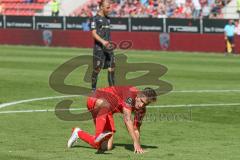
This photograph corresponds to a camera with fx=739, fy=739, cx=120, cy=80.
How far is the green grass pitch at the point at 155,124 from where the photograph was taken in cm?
1140

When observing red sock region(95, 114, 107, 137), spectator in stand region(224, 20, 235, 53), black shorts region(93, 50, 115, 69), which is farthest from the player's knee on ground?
spectator in stand region(224, 20, 235, 53)

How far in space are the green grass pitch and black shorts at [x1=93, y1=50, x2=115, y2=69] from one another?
1.05 m

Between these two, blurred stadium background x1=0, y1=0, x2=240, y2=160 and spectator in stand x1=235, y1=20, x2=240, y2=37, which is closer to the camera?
blurred stadium background x1=0, y1=0, x2=240, y2=160

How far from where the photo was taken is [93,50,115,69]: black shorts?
1908cm

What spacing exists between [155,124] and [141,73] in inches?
471

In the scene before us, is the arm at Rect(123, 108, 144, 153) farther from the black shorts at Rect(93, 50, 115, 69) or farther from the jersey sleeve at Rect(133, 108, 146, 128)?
the black shorts at Rect(93, 50, 115, 69)

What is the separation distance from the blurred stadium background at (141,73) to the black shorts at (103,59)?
3.36 ft

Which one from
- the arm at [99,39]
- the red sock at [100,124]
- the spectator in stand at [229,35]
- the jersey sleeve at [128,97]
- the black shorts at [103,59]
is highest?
the arm at [99,39]

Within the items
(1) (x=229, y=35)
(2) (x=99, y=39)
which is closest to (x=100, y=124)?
(2) (x=99, y=39)

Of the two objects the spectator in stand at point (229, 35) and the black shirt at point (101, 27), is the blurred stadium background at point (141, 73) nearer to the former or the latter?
the spectator in stand at point (229, 35)

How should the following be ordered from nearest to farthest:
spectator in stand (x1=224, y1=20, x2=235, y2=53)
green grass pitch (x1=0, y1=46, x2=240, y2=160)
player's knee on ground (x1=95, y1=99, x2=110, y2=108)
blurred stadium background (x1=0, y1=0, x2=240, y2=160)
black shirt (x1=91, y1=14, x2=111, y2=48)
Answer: green grass pitch (x1=0, y1=46, x2=240, y2=160)
player's knee on ground (x1=95, y1=99, x2=110, y2=108)
blurred stadium background (x1=0, y1=0, x2=240, y2=160)
black shirt (x1=91, y1=14, x2=111, y2=48)
spectator in stand (x1=224, y1=20, x2=235, y2=53)

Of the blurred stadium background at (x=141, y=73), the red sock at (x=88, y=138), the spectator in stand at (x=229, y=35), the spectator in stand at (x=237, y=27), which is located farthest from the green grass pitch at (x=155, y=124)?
the spectator in stand at (x=237, y=27)

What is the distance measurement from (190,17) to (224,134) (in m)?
34.1

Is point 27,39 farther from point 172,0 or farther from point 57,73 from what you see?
point 57,73
